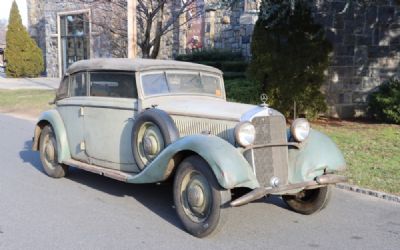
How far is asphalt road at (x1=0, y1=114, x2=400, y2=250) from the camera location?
4.43 m

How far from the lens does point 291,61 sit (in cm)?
1181

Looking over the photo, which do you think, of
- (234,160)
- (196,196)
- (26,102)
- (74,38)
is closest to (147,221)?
(196,196)

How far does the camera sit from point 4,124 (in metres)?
12.3

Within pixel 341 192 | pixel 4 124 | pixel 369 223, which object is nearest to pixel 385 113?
pixel 341 192

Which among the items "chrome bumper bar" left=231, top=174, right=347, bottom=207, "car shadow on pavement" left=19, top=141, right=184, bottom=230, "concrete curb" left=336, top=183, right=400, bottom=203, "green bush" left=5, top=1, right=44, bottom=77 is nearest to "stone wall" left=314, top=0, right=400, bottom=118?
"concrete curb" left=336, top=183, right=400, bottom=203

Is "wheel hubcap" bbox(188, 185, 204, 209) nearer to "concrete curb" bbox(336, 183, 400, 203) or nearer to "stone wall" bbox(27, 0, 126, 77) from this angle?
"concrete curb" bbox(336, 183, 400, 203)

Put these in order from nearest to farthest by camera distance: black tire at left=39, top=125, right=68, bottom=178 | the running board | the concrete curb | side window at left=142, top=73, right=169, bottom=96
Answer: the running board < side window at left=142, top=73, right=169, bottom=96 < the concrete curb < black tire at left=39, top=125, right=68, bottom=178

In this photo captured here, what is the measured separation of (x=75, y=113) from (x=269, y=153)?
2.90 m

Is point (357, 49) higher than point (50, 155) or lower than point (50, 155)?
higher

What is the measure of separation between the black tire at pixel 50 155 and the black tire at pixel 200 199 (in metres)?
2.60

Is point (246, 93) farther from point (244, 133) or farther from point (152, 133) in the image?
point (244, 133)

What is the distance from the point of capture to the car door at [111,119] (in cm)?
566

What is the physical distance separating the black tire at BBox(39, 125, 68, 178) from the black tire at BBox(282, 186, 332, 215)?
3187 mm

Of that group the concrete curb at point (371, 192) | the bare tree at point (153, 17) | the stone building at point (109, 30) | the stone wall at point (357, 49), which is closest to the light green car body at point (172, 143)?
the concrete curb at point (371, 192)
